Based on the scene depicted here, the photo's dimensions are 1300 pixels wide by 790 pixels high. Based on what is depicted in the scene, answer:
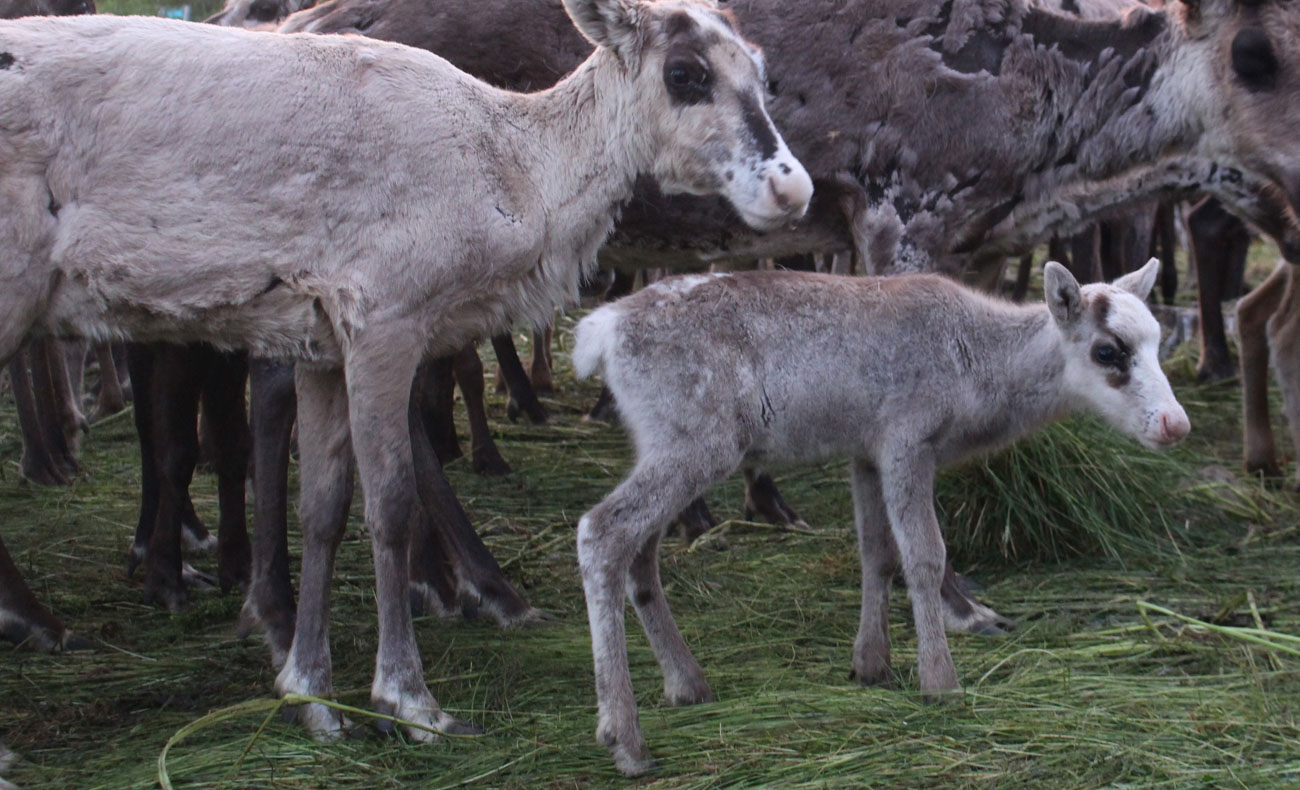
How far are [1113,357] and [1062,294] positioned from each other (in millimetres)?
275

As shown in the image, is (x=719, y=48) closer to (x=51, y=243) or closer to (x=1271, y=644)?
(x=51, y=243)

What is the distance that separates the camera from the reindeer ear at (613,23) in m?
4.91

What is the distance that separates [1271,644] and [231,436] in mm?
4177

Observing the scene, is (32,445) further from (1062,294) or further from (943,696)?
(1062,294)

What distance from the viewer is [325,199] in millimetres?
4590

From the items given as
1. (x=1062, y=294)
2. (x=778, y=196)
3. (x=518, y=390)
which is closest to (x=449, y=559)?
(x=778, y=196)

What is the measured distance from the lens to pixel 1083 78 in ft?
21.8

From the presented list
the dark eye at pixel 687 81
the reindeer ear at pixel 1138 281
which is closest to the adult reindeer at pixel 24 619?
the dark eye at pixel 687 81

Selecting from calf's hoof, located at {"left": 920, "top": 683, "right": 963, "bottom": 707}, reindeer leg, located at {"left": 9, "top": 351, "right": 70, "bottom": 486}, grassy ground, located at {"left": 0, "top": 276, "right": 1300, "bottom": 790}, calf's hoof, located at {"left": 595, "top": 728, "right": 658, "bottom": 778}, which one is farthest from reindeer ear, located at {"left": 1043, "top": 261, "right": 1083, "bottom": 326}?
reindeer leg, located at {"left": 9, "top": 351, "right": 70, "bottom": 486}

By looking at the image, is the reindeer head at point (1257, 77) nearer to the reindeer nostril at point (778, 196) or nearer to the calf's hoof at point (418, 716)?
the reindeer nostril at point (778, 196)

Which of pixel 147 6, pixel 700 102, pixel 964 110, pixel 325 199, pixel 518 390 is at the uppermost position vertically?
pixel 147 6

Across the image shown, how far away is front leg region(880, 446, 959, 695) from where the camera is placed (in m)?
4.72

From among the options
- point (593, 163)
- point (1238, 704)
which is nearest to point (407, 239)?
point (593, 163)

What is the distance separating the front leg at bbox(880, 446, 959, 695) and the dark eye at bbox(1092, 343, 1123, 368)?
68cm
